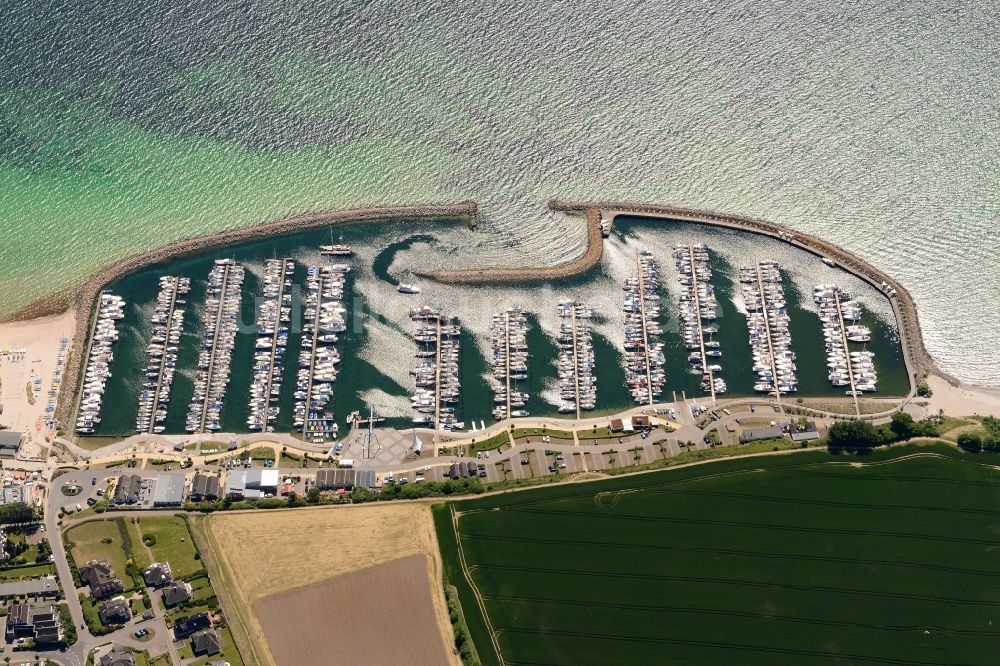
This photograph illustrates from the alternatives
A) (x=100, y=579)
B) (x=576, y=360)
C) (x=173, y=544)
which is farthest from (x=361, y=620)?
(x=576, y=360)

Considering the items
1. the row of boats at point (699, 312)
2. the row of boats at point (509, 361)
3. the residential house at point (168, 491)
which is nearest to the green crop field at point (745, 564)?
the row of boats at point (509, 361)

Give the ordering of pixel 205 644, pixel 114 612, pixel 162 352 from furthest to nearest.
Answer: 1. pixel 162 352
2. pixel 114 612
3. pixel 205 644

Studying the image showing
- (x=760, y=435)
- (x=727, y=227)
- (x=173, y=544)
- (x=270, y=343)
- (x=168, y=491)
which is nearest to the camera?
(x=173, y=544)

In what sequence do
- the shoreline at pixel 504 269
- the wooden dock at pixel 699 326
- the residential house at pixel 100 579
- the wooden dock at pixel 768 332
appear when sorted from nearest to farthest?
the residential house at pixel 100 579 < the wooden dock at pixel 768 332 < the wooden dock at pixel 699 326 < the shoreline at pixel 504 269

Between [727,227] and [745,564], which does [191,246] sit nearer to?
[727,227]

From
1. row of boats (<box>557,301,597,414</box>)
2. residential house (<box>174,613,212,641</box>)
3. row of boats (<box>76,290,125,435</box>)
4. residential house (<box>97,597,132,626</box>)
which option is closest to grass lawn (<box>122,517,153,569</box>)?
residential house (<box>97,597,132,626</box>)

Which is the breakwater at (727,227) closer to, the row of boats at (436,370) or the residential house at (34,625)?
the row of boats at (436,370)

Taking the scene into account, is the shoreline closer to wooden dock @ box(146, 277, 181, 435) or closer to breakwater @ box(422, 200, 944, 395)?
breakwater @ box(422, 200, 944, 395)
